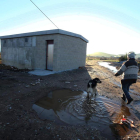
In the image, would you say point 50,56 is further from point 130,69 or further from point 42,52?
point 130,69

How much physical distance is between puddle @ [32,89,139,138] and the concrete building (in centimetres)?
550

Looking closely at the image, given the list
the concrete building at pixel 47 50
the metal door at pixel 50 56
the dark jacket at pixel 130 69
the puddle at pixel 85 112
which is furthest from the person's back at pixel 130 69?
the metal door at pixel 50 56

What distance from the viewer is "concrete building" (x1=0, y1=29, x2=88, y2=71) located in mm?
9133

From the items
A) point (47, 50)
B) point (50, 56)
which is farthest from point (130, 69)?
point (47, 50)

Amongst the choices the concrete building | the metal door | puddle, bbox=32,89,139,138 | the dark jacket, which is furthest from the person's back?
the metal door

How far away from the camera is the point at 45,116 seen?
304 centimetres

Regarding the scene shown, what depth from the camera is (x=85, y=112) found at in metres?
3.27

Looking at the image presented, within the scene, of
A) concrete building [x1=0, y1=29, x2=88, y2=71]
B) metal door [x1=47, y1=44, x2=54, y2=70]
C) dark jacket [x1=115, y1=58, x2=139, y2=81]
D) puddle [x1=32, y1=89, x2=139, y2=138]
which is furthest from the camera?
metal door [x1=47, y1=44, x2=54, y2=70]

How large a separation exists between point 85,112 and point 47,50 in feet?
25.4

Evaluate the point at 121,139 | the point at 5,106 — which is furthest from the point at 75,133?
the point at 5,106

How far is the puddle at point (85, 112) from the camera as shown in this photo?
2.71 metres

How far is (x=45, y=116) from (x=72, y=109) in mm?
899

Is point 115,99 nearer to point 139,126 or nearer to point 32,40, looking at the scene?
point 139,126

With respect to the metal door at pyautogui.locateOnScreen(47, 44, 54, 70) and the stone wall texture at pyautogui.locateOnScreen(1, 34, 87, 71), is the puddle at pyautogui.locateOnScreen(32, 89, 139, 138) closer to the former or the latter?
the stone wall texture at pyautogui.locateOnScreen(1, 34, 87, 71)
